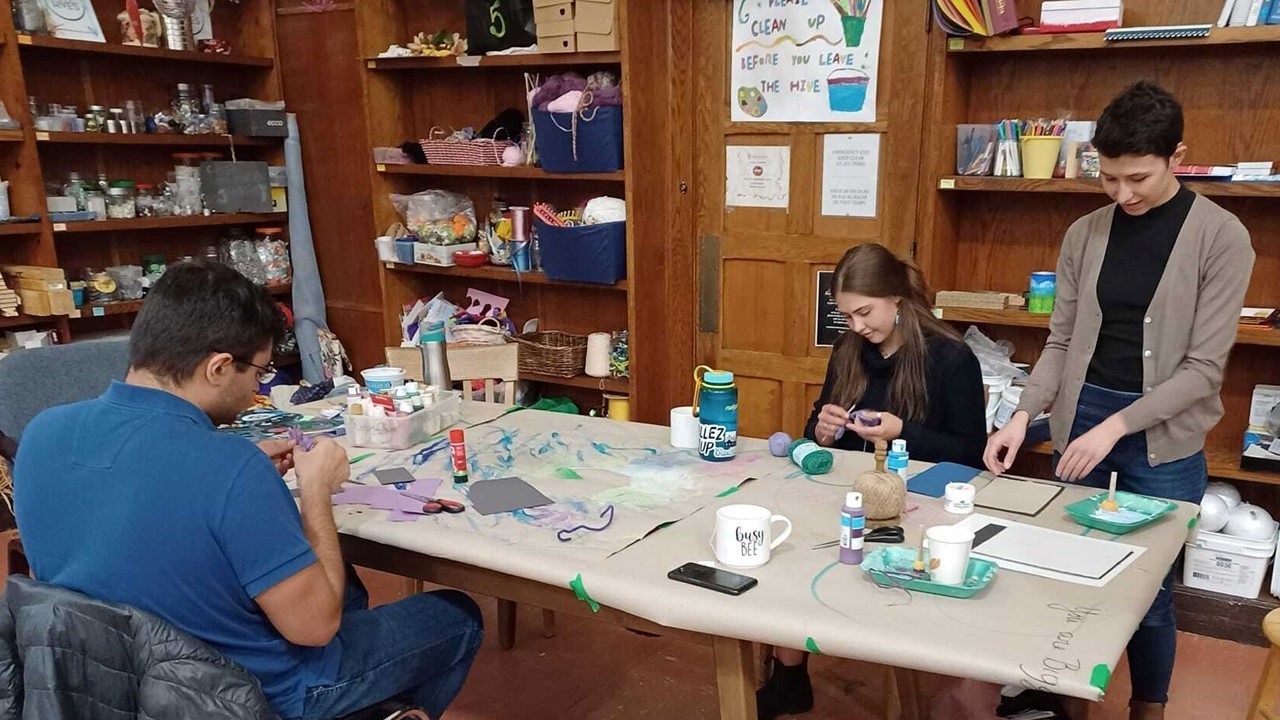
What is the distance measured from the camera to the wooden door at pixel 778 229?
3.16 metres

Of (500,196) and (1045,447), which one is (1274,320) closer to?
(1045,447)

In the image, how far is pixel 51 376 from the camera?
248 cm

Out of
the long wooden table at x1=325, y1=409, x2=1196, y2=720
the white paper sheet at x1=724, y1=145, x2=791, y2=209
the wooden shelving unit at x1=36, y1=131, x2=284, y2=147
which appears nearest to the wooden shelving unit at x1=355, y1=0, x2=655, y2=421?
the white paper sheet at x1=724, y1=145, x2=791, y2=209

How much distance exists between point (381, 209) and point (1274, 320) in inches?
135

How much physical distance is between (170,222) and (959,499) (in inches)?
142

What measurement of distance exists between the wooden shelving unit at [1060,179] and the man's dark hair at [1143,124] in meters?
0.99

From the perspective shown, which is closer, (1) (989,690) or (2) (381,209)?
(1) (989,690)

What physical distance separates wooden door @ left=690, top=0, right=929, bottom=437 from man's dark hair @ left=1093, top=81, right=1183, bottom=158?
1303mm

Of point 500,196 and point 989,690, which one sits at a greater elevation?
point 500,196

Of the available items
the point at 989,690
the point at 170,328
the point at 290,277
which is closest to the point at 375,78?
the point at 290,277

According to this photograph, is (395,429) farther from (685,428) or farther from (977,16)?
(977,16)

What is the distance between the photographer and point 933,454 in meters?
2.09

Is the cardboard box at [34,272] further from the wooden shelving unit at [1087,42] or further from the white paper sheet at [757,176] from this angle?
the wooden shelving unit at [1087,42]

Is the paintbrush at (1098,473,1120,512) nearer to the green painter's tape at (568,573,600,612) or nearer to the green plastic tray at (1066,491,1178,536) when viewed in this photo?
the green plastic tray at (1066,491,1178,536)
